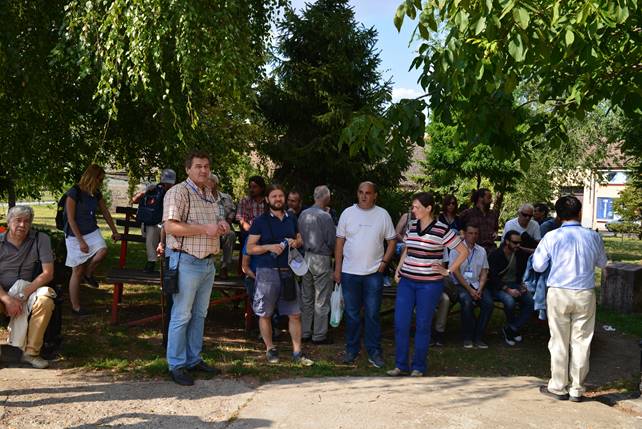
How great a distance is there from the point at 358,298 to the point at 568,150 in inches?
951

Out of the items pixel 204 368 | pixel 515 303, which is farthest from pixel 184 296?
pixel 515 303

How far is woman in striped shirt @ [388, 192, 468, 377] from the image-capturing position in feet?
19.5

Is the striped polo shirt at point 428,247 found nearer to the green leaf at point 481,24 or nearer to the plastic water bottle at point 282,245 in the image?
the plastic water bottle at point 282,245

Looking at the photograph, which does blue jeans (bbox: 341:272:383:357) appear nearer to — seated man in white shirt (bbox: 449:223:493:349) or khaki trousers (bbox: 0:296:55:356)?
seated man in white shirt (bbox: 449:223:493:349)

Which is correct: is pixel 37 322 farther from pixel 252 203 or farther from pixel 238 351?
pixel 252 203

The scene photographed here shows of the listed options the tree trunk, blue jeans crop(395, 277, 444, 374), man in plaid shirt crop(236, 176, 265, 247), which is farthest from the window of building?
blue jeans crop(395, 277, 444, 374)

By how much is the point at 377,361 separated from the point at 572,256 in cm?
209

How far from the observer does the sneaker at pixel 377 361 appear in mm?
6433

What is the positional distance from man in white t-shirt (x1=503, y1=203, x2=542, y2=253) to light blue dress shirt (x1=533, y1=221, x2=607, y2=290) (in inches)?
129

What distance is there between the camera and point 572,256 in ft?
17.8

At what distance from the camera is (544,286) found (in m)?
6.43

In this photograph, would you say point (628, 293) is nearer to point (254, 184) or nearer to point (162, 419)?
point (254, 184)

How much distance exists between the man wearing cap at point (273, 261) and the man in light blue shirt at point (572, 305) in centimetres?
216

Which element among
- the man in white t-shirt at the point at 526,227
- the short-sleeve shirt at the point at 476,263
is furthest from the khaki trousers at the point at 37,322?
the man in white t-shirt at the point at 526,227
